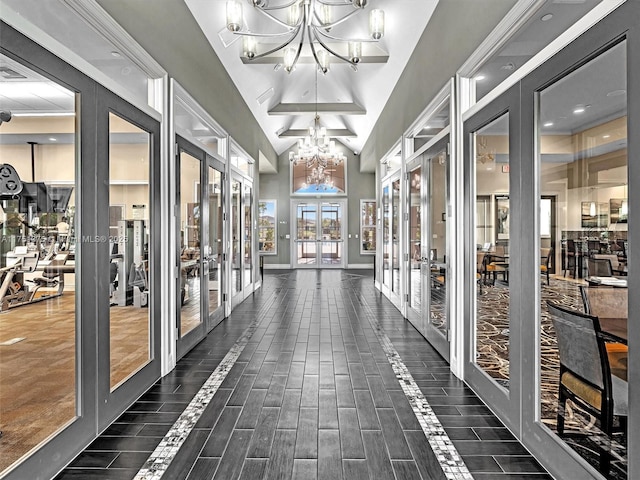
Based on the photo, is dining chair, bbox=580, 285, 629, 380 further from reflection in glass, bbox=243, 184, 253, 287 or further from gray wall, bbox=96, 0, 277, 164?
reflection in glass, bbox=243, 184, 253, 287

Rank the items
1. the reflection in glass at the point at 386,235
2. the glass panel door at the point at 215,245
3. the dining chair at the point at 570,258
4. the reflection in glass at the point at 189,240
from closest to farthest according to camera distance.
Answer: the dining chair at the point at 570,258, the reflection in glass at the point at 189,240, the glass panel door at the point at 215,245, the reflection in glass at the point at 386,235

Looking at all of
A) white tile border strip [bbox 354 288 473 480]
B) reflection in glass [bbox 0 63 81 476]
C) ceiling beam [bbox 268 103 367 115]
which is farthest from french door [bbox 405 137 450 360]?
ceiling beam [bbox 268 103 367 115]

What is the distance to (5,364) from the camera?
6.30 feet

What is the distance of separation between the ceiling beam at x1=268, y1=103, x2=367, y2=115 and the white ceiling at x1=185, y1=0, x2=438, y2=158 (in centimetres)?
10

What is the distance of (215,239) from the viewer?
566cm

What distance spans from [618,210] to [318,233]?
13.3 meters

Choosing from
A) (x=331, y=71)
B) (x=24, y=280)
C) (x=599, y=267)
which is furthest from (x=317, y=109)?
(x=599, y=267)

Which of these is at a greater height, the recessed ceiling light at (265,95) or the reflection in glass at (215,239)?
the recessed ceiling light at (265,95)

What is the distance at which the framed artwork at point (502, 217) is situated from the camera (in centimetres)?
275

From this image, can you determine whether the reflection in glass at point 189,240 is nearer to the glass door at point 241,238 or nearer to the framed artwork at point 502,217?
the glass door at point 241,238

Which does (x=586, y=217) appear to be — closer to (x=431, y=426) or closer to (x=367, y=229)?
(x=431, y=426)

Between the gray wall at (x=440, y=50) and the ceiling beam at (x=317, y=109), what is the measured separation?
2290mm

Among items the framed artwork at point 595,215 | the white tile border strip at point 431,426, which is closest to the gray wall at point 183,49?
the framed artwork at point 595,215

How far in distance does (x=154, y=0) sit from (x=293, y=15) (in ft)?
4.00
